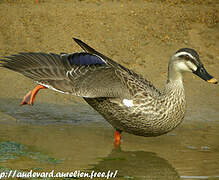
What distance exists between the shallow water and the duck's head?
1152 millimetres

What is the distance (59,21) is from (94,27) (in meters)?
0.83

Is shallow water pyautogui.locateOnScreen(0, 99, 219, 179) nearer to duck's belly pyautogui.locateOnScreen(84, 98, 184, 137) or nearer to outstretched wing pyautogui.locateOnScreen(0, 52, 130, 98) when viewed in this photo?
duck's belly pyautogui.locateOnScreen(84, 98, 184, 137)

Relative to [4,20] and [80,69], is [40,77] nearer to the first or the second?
[80,69]

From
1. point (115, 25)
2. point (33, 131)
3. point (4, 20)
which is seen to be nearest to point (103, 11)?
point (115, 25)

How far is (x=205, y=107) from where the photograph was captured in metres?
10.5

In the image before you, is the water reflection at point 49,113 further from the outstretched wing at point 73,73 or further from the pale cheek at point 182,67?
the pale cheek at point 182,67

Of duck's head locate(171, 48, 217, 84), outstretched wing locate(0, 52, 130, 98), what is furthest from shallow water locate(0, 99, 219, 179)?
duck's head locate(171, 48, 217, 84)

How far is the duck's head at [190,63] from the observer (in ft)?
26.2

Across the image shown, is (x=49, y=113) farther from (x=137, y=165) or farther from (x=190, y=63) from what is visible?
(x=190, y=63)

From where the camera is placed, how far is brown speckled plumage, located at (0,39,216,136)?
297 inches

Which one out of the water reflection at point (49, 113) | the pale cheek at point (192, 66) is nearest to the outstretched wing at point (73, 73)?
the pale cheek at point (192, 66)

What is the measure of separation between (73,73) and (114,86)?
2.02ft

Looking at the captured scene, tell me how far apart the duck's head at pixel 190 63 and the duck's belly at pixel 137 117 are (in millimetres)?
672

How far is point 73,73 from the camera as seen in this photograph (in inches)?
304
